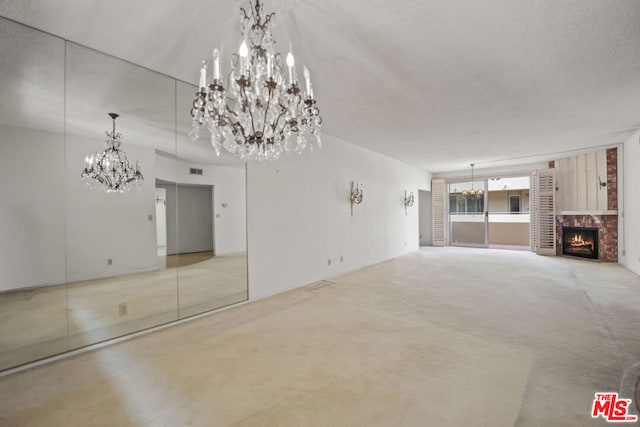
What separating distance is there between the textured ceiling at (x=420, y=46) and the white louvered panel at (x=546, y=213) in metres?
3.78

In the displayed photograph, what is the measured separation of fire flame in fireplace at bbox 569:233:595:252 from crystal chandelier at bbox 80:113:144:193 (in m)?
9.91

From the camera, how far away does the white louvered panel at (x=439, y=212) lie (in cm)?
978

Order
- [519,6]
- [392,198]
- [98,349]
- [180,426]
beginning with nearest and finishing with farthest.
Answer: [180,426]
[519,6]
[98,349]
[392,198]

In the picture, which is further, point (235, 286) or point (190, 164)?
point (235, 286)

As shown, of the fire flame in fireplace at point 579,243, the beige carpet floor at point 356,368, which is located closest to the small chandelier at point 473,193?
the fire flame in fireplace at point 579,243

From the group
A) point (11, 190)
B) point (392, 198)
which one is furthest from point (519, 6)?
point (392, 198)

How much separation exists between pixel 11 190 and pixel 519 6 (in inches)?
167

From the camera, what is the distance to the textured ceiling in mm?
1951

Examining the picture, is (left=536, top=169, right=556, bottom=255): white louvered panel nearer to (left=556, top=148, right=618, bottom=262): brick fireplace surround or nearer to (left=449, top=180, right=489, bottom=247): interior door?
(left=556, top=148, right=618, bottom=262): brick fireplace surround

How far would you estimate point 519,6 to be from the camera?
192cm

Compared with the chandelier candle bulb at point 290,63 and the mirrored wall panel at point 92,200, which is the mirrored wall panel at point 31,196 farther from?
the chandelier candle bulb at point 290,63

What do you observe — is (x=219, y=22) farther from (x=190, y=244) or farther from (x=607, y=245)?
(x=607, y=245)

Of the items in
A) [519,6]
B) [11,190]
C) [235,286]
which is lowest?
[235,286]

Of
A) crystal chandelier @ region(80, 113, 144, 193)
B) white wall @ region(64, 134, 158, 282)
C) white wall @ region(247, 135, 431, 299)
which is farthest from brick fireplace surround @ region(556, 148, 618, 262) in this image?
crystal chandelier @ region(80, 113, 144, 193)
